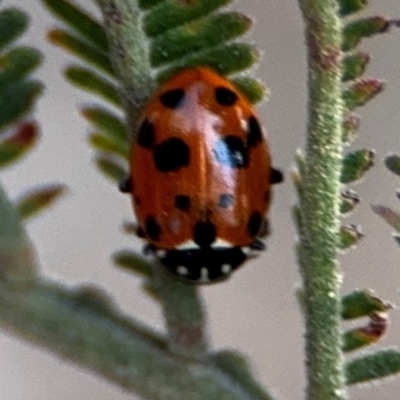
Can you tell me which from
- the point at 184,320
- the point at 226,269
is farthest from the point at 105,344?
the point at 226,269

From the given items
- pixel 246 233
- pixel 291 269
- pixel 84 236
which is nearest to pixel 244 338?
pixel 291 269

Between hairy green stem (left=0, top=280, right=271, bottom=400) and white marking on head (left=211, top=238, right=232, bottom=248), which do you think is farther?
white marking on head (left=211, top=238, right=232, bottom=248)

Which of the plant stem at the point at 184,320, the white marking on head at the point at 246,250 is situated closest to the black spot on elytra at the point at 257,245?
the white marking on head at the point at 246,250

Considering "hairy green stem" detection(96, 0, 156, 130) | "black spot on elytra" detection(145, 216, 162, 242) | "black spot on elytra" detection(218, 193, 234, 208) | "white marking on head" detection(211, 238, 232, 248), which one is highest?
"hairy green stem" detection(96, 0, 156, 130)

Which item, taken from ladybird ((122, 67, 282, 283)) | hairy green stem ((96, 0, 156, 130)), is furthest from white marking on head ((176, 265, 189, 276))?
hairy green stem ((96, 0, 156, 130))

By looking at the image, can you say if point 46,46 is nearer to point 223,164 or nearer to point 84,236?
point 84,236

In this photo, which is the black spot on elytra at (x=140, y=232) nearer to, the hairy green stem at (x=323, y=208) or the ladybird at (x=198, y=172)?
the ladybird at (x=198, y=172)

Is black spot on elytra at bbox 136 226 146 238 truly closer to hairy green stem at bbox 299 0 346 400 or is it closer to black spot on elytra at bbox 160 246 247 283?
black spot on elytra at bbox 160 246 247 283

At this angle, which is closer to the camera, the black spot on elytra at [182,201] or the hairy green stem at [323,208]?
the hairy green stem at [323,208]
